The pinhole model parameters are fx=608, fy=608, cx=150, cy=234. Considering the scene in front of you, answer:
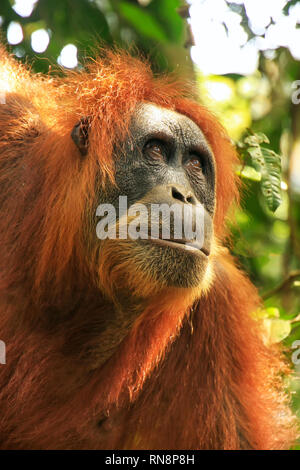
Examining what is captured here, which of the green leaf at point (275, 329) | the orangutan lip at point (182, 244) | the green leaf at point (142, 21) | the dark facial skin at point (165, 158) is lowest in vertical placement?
the green leaf at point (275, 329)

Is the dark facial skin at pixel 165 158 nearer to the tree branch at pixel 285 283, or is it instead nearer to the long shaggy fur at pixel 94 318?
the long shaggy fur at pixel 94 318

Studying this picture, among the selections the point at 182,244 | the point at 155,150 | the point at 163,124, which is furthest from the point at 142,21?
the point at 182,244

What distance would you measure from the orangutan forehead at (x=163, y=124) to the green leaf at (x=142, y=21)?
166cm

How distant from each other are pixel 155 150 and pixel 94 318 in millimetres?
971

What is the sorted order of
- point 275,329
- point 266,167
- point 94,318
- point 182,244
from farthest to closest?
point 275,329
point 266,167
point 94,318
point 182,244

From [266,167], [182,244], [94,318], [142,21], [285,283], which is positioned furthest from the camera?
[142,21]

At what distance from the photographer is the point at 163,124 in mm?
3236

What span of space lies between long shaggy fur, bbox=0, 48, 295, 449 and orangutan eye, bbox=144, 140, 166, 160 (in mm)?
155

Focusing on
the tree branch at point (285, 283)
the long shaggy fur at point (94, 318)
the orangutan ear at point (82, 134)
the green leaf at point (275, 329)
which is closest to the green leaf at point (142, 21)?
the long shaggy fur at point (94, 318)

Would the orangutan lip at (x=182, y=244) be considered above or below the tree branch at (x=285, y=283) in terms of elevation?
above

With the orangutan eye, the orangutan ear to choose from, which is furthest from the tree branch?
the orangutan ear

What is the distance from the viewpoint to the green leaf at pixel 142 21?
15.8 feet

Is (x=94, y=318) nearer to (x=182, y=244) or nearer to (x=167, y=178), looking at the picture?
(x=182, y=244)

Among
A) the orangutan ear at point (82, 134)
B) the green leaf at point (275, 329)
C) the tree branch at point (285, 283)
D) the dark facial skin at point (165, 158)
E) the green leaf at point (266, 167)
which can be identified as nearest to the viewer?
the dark facial skin at point (165, 158)
